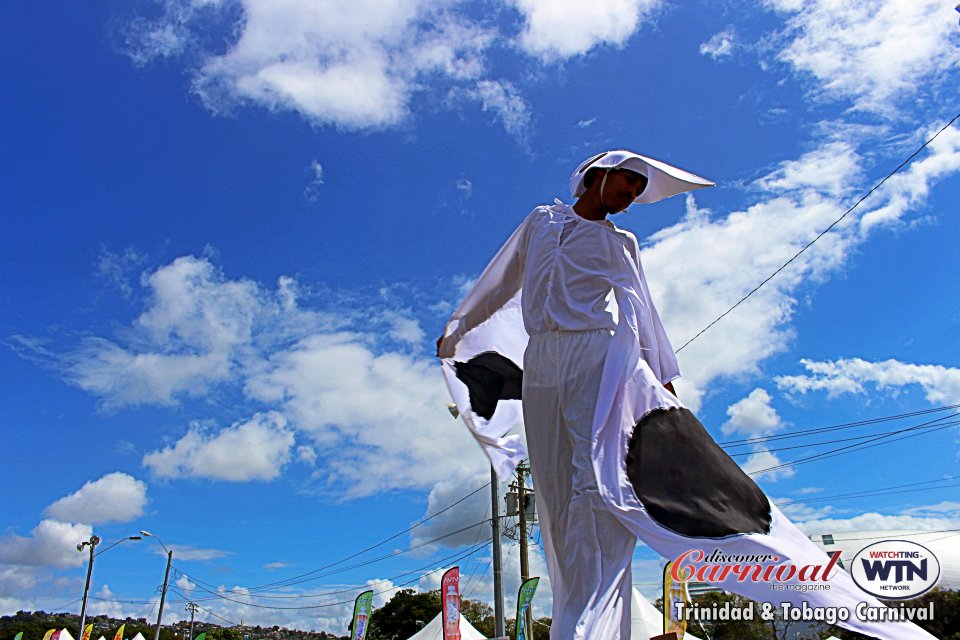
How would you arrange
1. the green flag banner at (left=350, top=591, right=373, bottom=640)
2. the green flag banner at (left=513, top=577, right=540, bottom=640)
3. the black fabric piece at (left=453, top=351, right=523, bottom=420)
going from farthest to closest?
the green flag banner at (left=350, top=591, right=373, bottom=640) < the green flag banner at (left=513, top=577, right=540, bottom=640) < the black fabric piece at (left=453, top=351, right=523, bottom=420)

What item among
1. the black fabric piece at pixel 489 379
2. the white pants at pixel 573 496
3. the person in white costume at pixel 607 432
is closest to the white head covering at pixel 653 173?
the person in white costume at pixel 607 432

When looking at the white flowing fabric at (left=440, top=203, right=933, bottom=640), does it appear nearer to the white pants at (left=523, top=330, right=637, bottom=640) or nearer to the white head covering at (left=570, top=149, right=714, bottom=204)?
the white pants at (left=523, top=330, right=637, bottom=640)

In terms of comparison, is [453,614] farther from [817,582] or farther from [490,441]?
[817,582]

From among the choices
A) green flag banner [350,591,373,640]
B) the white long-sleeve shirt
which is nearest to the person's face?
the white long-sleeve shirt

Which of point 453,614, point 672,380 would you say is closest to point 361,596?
point 453,614

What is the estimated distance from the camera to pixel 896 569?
3.36 metres

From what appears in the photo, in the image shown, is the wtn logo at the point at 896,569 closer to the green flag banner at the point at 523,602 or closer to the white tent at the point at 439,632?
the green flag banner at the point at 523,602

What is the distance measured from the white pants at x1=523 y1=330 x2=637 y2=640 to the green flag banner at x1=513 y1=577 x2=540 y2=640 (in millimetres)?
10974

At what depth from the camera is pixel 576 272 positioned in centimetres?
347

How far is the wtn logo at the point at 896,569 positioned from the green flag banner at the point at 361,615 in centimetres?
1455

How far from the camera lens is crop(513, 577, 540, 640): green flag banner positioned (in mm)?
13926

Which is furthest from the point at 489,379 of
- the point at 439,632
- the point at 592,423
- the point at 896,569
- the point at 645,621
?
the point at 439,632

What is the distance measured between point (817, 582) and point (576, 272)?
1.63 metres

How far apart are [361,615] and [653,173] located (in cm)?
1542
